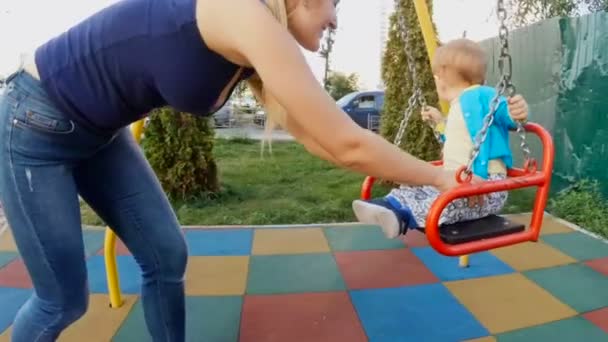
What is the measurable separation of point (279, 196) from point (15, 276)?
2.63 m

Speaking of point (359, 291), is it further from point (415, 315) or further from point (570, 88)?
point (570, 88)

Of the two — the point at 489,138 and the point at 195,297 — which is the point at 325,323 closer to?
the point at 195,297

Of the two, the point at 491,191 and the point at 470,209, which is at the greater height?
the point at 491,191

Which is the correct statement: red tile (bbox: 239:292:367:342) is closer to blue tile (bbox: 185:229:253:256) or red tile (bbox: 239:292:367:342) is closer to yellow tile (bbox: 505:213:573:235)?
blue tile (bbox: 185:229:253:256)

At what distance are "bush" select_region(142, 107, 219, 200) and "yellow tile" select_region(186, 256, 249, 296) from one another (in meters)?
1.69

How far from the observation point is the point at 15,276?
2.82m

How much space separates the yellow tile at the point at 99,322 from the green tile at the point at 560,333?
5.94 feet

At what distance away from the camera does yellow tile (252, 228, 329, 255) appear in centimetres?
325

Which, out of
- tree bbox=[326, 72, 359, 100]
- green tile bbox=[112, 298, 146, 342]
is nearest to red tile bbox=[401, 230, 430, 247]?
green tile bbox=[112, 298, 146, 342]

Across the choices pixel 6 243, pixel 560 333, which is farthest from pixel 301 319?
pixel 6 243

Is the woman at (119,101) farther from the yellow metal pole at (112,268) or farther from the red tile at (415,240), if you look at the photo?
the red tile at (415,240)

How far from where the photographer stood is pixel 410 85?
507cm

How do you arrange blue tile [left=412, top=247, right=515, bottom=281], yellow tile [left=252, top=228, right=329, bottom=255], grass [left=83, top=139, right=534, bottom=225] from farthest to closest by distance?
grass [left=83, top=139, right=534, bottom=225]
yellow tile [left=252, top=228, right=329, bottom=255]
blue tile [left=412, top=247, right=515, bottom=281]

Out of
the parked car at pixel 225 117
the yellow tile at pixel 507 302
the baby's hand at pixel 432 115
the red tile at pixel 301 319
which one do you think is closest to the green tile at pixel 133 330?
the red tile at pixel 301 319
